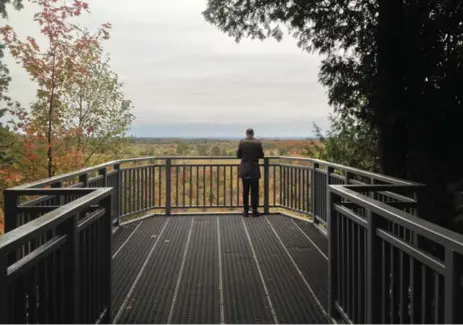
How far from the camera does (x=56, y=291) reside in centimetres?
230

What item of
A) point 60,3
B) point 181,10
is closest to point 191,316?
point 181,10

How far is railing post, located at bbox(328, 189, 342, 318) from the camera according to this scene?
3643mm

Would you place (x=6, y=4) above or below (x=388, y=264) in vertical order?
above

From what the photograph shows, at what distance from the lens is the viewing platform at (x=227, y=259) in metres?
1.95

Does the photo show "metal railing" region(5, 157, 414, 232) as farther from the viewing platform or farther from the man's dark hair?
the man's dark hair

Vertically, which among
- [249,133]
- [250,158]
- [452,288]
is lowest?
[452,288]

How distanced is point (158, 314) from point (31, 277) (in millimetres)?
2153

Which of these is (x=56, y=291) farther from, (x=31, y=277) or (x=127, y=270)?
(x=127, y=270)

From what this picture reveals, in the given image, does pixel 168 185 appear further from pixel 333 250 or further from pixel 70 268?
pixel 70 268

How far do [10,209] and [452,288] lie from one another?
8.88 feet

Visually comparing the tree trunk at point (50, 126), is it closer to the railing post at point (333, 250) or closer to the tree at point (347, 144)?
the tree at point (347, 144)

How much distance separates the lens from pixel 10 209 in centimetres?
321

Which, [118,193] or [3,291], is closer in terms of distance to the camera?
[3,291]

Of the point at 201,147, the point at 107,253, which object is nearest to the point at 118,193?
the point at 107,253
